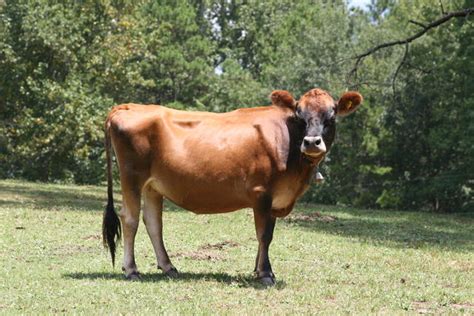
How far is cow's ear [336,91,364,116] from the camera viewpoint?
34.4 ft

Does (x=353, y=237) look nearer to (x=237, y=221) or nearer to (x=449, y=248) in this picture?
(x=449, y=248)

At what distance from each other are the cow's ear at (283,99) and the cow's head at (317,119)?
19 centimetres

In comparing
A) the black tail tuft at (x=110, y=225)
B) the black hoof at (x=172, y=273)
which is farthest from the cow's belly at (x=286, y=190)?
the black tail tuft at (x=110, y=225)

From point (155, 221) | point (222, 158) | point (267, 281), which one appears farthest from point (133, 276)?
point (222, 158)

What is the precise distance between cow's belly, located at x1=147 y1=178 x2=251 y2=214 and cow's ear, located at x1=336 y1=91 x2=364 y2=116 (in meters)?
1.46

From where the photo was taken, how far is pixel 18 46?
3341cm

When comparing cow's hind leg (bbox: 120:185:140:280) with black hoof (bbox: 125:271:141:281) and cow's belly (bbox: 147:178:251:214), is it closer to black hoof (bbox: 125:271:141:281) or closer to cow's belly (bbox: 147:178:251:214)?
black hoof (bbox: 125:271:141:281)

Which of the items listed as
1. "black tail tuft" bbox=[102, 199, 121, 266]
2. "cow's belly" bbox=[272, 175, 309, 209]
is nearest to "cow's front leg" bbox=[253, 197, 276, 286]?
"cow's belly" bbox=[272, 175, 309, 209]

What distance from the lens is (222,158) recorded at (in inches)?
416

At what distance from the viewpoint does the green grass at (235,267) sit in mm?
9031

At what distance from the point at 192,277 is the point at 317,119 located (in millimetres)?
2345

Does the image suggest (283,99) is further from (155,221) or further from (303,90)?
(303,90)

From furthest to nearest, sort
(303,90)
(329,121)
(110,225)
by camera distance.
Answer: (303,90)
(110,225)
(329,121)

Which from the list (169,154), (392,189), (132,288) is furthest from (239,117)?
(392,189)
